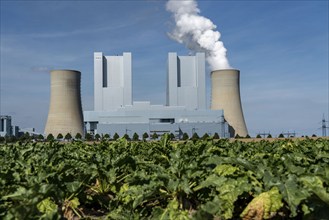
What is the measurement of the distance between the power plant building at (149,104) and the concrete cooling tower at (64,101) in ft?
44.2

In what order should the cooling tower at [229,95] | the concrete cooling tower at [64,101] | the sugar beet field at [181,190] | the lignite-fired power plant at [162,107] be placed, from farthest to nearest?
the lignite-fired power plant at [162,107] < the cooling tower at [229,95] < the concrete cooling tower at [64,101] < the sugar beet field at [181,190]

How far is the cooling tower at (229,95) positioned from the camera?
47.4 metres

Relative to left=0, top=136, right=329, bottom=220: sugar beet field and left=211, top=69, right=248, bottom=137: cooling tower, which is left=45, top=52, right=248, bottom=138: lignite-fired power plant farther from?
left=0, top=136, right=329, bottom=220: sugar beet field

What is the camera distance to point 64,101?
46531mm

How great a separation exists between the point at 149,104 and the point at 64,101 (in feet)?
65.5

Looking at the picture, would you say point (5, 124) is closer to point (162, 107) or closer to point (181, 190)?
point (162, 107)

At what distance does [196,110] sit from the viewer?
6181 centimetres

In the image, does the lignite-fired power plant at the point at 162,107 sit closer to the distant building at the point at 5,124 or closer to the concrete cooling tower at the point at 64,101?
the concrete cooling tower at the point at 64,101

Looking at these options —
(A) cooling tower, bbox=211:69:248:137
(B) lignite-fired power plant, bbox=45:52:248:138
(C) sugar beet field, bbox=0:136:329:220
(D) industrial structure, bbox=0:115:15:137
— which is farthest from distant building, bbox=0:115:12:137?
(C) sugar beet field, bbox=0:136:329:220

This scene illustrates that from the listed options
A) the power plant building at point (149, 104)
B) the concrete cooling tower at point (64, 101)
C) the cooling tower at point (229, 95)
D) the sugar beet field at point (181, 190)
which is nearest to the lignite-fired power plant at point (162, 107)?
the power plant building at point (149, 104)

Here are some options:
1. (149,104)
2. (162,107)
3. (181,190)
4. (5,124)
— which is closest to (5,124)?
(5,124)

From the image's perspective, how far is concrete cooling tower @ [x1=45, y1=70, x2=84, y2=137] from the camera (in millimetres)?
46469

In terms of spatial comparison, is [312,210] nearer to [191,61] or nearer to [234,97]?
[234,97]

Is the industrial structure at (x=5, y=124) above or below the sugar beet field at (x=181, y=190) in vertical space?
above
